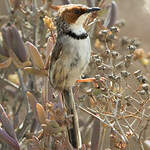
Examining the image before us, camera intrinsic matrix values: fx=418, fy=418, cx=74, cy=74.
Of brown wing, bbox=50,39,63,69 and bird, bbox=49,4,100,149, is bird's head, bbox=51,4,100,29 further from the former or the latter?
brown wing, bbox=50,39,63,69

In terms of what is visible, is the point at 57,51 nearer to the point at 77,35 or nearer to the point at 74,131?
the point at 77,35

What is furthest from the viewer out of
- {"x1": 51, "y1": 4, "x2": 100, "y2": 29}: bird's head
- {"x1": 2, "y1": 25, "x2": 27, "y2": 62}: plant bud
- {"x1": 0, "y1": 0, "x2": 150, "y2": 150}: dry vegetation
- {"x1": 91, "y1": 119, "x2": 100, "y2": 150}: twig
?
{"x1": 2, "y1": 25, "x2": 27, "y2": 62}: plant bud

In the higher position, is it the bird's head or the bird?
the bird's head

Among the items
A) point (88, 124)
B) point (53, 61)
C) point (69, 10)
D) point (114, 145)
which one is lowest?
point (88, 124)

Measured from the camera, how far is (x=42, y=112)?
6.86ft

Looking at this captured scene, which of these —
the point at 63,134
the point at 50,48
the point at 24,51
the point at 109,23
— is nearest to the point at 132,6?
the point at 109,23

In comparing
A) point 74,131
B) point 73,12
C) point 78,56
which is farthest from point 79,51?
point 74,131

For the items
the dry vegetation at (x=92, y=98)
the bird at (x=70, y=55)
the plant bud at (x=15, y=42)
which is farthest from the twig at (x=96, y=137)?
the plant bud at (x=15, y=42)

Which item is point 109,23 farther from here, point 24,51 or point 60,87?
point 60,87

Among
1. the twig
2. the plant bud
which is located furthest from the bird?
the plant bud

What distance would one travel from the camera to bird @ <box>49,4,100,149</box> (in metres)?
2.13

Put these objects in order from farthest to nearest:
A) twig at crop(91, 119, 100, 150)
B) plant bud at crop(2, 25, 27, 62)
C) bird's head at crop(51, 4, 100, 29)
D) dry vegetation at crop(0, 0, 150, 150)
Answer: plant bud at crop(2, 25, 27, 62)
twig at crop(91, 119, 100, 150)
bird's head at crop(51, 4, 100, 29)
dry vegetation at crop(0, 0, 150, 150)

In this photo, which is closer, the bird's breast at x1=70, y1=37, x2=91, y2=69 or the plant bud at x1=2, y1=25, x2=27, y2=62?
the bird's breast at x1=70, y1=37, x2=91, y2=69

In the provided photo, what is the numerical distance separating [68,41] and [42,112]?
39cm
